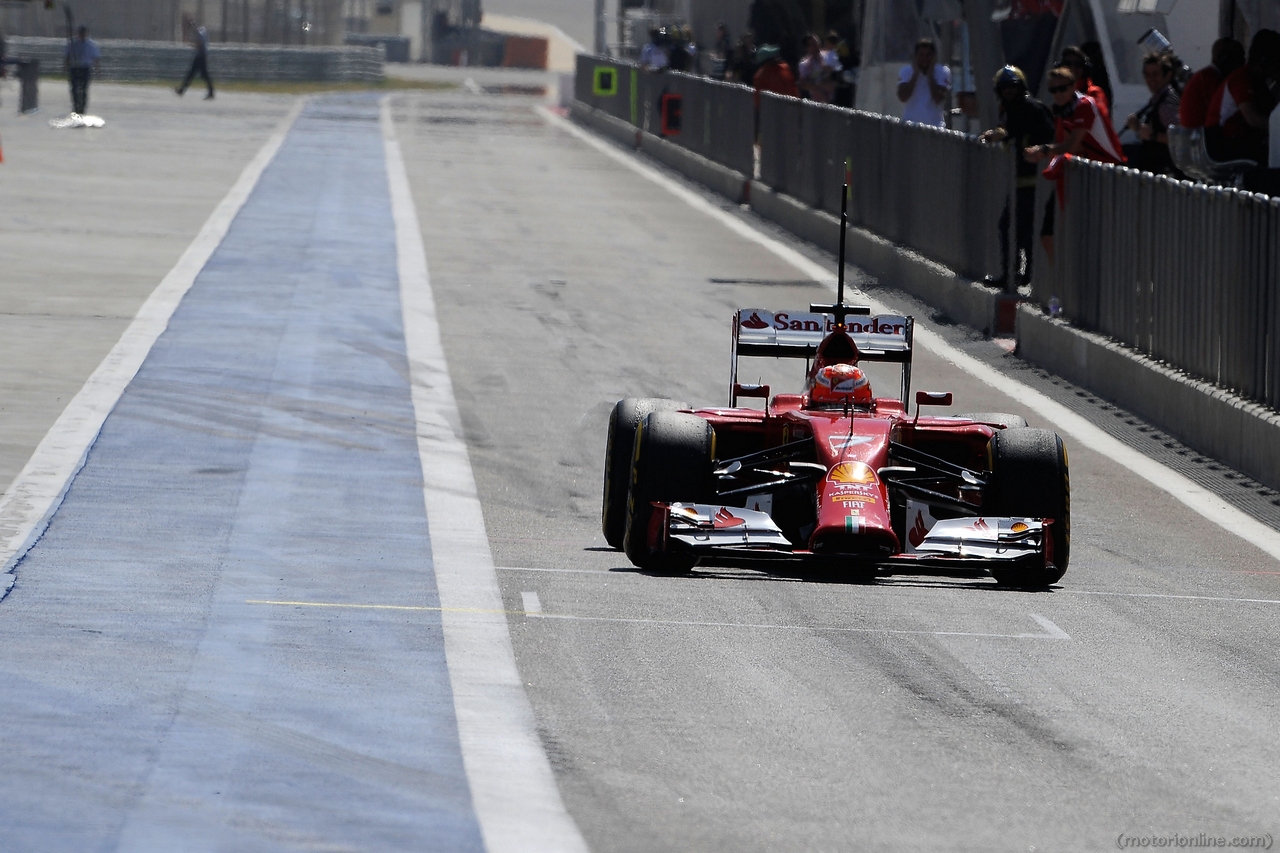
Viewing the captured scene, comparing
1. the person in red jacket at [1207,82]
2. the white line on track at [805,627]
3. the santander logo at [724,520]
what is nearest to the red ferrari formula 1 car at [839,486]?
the santander logo at [724,520]

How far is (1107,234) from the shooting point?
15016 mm

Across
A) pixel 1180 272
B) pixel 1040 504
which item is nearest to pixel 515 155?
pixel 1180 272

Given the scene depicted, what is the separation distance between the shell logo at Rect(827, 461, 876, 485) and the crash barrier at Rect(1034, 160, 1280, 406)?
3.89 m

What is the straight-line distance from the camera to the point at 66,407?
12.4 meters

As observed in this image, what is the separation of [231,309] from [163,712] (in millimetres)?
11114

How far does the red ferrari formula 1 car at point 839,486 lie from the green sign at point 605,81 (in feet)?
126

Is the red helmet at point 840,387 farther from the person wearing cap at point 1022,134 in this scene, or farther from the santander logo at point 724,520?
the person wearing cap at point 1022,134

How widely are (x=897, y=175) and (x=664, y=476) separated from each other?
44.9 feet

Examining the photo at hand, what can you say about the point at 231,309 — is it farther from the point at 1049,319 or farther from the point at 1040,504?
the point at 1040,504

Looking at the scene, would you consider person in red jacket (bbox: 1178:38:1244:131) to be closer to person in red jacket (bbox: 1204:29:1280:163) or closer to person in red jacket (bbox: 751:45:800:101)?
person in red jacket (bbox: 1204:29:1280:163)

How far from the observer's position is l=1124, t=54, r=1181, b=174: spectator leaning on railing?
1700cm

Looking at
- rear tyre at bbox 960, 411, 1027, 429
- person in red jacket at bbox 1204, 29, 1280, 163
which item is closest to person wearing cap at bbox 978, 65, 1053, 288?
person in red jacket at bbox 1204, 29, 1280, 163

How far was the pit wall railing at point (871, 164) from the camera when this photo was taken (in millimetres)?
18453

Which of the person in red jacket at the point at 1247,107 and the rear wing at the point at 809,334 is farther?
the person in red jacket at the point at 1247,107
